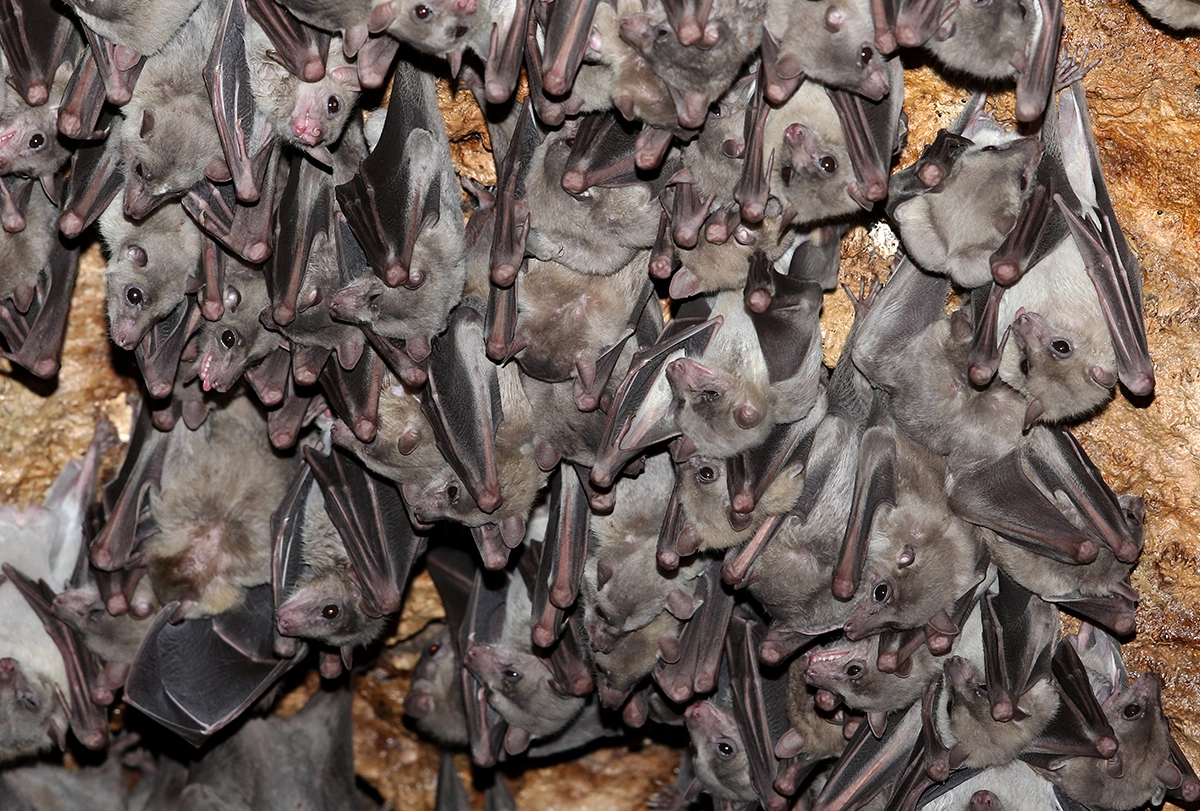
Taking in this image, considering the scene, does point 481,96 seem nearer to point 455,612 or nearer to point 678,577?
point 678,577

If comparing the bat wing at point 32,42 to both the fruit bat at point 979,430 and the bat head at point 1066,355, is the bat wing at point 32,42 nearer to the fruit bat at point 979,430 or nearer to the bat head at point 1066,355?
the fruit bat at point 979,430

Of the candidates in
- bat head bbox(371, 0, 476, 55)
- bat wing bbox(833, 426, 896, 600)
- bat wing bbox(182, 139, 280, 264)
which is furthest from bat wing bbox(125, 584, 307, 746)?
bat head bbox(371, 0, 476, 55)

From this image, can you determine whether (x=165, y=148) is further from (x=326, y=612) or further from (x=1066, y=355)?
(x=1066, y=355)

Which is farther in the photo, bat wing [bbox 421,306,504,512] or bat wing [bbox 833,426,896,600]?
bat wing [bbox 421,306,504,512]

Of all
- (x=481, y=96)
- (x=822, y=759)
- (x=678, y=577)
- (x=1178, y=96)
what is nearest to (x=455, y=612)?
(x=678, y=577)

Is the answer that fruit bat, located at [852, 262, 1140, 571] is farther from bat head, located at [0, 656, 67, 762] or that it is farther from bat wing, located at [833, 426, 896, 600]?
bat head, located at [0, 656, 67, 762]

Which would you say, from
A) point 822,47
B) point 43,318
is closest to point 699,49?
point 822,47

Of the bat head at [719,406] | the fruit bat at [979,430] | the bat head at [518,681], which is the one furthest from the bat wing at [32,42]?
the fruit bat at [979,430]
